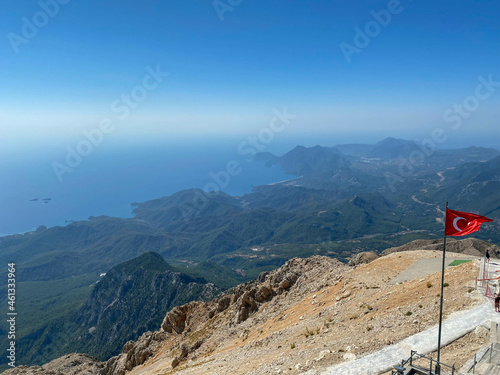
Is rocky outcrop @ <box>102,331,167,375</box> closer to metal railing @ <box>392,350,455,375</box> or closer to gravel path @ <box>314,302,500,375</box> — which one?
gravel path @ <box>314,302,500,375</box>

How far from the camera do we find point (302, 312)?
30812mm

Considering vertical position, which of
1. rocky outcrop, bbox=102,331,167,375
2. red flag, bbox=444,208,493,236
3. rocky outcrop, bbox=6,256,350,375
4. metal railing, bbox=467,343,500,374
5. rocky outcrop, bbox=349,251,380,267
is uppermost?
red flag, bbox=444,208,493,236

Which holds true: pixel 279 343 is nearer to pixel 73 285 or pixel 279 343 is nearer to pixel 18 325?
pixel 18 325

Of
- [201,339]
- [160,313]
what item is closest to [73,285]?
[160,313]

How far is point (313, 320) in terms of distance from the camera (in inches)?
1021

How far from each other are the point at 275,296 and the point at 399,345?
87.6 feet

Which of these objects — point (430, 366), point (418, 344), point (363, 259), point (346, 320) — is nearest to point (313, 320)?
point (346, 320)

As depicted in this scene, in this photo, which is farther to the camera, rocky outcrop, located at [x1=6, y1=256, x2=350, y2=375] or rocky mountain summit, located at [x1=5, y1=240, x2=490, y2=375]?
rocky outcrop, located at [x1=6, y1=256, x2=350, y2=375]

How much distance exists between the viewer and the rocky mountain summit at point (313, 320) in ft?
58.6

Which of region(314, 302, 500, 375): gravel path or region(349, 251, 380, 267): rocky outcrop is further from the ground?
region(314, 302, 500, 375): gravel path

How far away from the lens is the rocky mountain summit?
17.9 meters

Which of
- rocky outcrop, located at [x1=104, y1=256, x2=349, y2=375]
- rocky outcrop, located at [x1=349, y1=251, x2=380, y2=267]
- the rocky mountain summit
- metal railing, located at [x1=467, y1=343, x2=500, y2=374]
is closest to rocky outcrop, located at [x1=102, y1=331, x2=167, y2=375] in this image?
rocky outcrop, located at [x1=104, y1=256, x2=349, y2=375]

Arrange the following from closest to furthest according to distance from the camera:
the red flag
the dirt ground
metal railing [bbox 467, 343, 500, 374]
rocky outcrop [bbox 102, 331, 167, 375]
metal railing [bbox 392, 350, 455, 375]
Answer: the red flag
metal railing [bbox 392, 350, 455, 375]
metal railing [bbox 467, 343, 500, 374]
the dirt ground
rocky outcrop [bbox 102, 331, 167, 375]

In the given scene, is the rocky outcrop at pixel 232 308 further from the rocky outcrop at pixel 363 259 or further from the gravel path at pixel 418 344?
the gravel path at pixel 418 344
